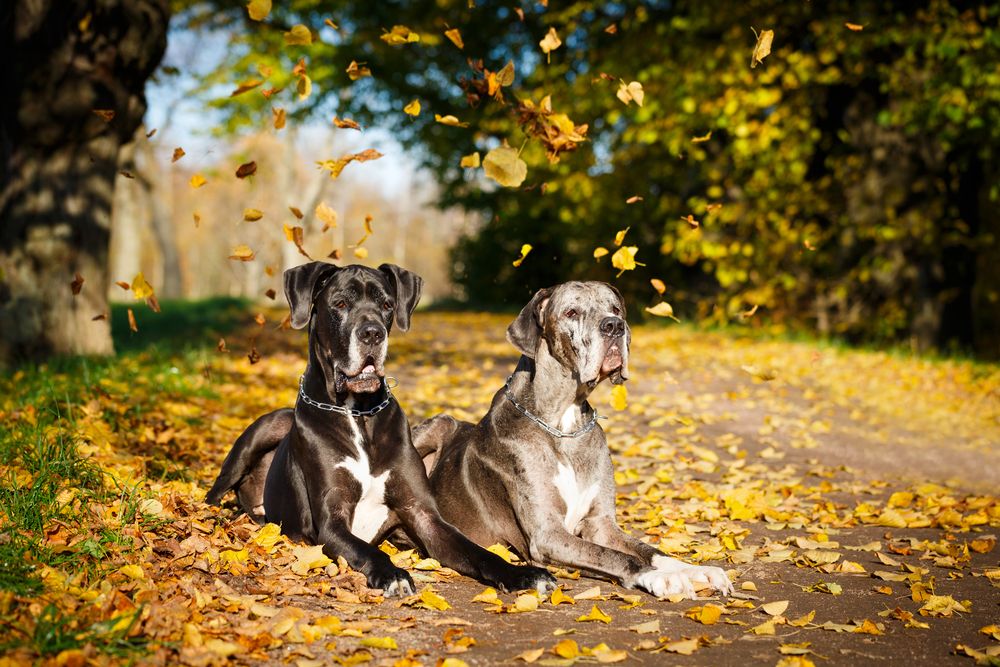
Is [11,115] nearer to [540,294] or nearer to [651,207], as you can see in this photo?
[540,294]

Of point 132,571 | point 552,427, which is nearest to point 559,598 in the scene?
point 552,427

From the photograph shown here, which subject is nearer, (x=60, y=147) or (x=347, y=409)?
(x=347, y=409)

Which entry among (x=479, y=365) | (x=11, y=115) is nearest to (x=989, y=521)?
(x=479, y=365)

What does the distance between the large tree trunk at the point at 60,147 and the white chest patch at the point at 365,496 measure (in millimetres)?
6506

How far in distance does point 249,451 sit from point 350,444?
1101 millimetres

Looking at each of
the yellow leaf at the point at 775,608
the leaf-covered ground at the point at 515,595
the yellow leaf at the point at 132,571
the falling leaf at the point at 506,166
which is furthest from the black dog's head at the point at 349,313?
the yellow leaf at the point at 775,608

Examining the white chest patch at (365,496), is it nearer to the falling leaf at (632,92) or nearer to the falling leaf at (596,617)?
the falling leaf at (596,617)

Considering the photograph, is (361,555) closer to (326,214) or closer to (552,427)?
(552,427)

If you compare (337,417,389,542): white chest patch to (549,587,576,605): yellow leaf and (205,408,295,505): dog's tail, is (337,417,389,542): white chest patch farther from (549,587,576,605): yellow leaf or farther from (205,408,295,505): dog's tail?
(549,587,576,605): yellow leaf

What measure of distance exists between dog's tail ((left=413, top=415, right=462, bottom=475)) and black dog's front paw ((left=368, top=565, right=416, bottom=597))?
1.38 m

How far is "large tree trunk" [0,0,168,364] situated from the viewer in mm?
9477

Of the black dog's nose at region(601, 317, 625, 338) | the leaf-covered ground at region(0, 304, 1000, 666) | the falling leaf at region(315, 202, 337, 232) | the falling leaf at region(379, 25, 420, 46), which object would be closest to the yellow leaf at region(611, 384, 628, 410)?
the black dog's nose at region(601, 317, 625, 338)

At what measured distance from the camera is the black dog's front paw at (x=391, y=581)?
4.08 meters

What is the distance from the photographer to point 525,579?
164 inches
